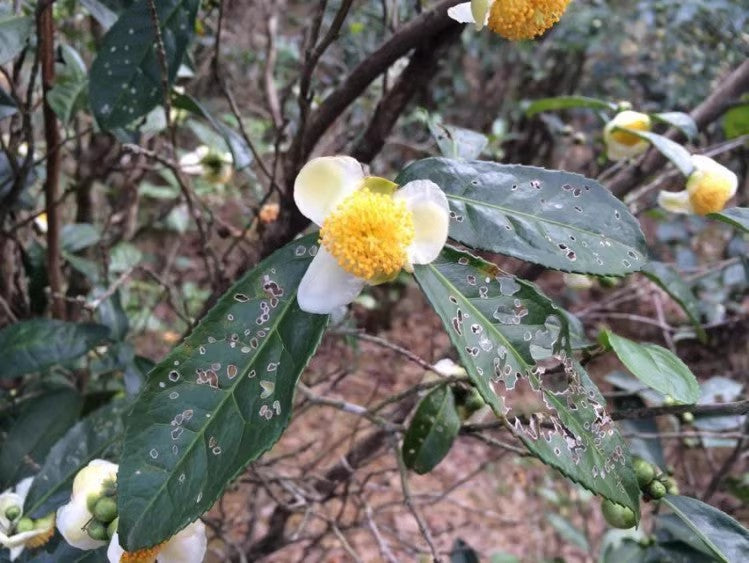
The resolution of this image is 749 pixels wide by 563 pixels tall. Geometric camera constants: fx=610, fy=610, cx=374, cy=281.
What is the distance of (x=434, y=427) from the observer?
27.5 inches

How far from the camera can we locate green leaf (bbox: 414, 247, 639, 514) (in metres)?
0.44

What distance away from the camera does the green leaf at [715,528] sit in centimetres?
55

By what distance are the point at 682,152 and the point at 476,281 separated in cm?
39

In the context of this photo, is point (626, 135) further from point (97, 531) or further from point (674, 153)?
point (97, 531)

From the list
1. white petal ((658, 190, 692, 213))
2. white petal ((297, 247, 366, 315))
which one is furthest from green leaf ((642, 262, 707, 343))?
white petal ((297, 247, 366, 315))

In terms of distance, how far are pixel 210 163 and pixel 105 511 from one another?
69cm

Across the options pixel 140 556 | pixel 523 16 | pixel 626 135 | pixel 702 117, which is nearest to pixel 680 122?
pixel 626 135

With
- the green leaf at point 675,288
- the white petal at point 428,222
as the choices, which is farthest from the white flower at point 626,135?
the white petal at point 428,222

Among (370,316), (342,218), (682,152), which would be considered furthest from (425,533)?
(370,316)

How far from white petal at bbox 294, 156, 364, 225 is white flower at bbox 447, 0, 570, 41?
0.15 m

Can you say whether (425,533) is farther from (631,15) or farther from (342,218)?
(631,15)

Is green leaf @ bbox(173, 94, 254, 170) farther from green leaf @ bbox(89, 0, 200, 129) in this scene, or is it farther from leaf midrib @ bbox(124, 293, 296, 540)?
leaf midrib @ bbox(124, 293, 296, 540)

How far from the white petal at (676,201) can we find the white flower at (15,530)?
31.0 inches

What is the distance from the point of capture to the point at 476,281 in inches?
18.4
